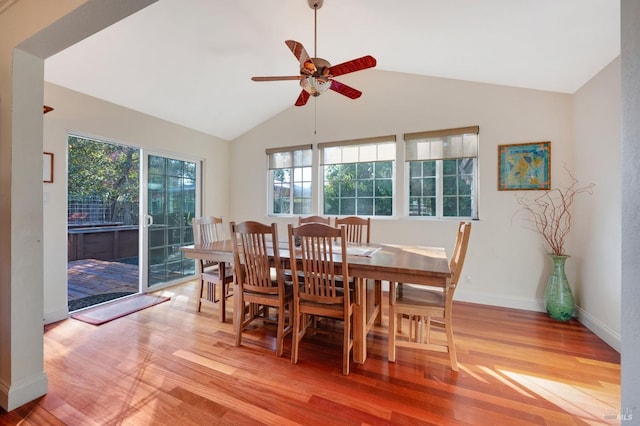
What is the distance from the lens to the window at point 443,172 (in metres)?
3.39

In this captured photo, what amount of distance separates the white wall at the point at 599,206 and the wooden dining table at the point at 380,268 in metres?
1.47

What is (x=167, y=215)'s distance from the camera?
404 cm

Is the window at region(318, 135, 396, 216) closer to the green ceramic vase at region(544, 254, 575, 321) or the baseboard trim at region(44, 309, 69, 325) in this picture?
the green ceramic vase at region(544, 254, 575, 321)

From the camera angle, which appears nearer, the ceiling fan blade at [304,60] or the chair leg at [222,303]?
the ceiling fan blade at [304,60]

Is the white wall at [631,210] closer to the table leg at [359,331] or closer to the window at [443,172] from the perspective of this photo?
the table leg at [359,331]

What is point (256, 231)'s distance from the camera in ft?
6.98

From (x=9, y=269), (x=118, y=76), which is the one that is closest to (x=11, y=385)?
(x=9, y=269)

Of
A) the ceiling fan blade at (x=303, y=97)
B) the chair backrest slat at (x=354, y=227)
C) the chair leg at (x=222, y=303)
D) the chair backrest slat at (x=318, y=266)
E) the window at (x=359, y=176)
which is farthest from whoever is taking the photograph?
the window at (x=359, y=176)

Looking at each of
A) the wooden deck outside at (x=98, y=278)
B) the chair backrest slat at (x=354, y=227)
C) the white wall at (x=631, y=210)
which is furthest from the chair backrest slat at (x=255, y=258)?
the wooden deck outside at (x=98, y=278)

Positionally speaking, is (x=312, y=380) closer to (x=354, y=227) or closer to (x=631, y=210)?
(x=354, y=227)

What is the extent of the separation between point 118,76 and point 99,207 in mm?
4721

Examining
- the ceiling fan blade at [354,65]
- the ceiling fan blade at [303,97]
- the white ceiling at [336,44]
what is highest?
the white ceiling at [336,44]

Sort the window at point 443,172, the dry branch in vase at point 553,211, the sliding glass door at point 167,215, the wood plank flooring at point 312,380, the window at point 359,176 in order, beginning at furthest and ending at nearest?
the window at point 359,176
the sliding glass door at point 167,215
the window at point 443,172
the dry branch in vase at point 553,211
the wood plank flooring at point 312,380

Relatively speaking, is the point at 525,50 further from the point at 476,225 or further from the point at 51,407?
the point at 51,407
